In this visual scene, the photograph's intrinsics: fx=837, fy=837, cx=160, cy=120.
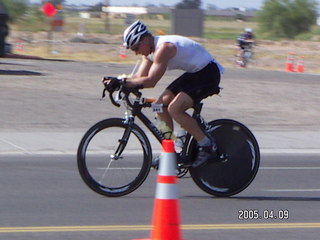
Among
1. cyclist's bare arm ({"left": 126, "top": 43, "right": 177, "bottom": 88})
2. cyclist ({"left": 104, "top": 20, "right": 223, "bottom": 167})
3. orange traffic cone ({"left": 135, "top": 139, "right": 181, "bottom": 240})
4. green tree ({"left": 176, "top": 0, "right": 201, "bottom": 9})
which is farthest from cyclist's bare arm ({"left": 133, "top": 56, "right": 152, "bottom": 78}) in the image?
green tree ({"left": 176, "top": 0, "right": 201, "bottom": 9})

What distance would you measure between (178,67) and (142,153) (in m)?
1.01

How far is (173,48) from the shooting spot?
861cm

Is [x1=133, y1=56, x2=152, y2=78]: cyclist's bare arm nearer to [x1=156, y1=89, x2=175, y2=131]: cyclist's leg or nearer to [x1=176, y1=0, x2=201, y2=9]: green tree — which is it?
[x1=156, y1=89, x2=175, y2=131]: cyclist's leg

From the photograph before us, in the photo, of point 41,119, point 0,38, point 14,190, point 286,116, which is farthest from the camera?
point 0,38

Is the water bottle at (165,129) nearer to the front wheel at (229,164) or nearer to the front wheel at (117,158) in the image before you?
the front wheel at (117,158)

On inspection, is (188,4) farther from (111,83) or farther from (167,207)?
(167,207)

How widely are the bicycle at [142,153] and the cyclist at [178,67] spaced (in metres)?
0.12

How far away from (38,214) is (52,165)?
3603mm

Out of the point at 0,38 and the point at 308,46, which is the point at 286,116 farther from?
the point at 308,46

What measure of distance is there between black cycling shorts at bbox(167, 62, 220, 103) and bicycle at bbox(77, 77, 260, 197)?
0.51 ft

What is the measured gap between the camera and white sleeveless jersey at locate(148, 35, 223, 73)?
8672mm

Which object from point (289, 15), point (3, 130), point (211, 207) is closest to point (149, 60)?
point (211, 207)

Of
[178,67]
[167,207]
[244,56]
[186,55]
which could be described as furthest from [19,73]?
[167,207]

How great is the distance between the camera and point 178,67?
8.80 metres
